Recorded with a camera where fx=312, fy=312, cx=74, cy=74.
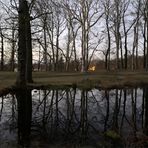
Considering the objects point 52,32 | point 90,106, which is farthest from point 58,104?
point 52,32

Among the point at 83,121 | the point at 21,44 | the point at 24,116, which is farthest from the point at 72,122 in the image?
the point at 21,44

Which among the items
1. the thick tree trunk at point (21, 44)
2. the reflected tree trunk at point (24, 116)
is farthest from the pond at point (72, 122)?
the thick tree trunk at point (21, 44)

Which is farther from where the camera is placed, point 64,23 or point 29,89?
point 64,23

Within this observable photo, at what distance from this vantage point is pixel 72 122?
1271 centimetres

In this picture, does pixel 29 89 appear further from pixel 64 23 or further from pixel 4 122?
pixel 64 23

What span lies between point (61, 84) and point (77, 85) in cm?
135

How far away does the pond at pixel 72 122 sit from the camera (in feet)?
31.0

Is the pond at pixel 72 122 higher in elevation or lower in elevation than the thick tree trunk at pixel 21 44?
lower

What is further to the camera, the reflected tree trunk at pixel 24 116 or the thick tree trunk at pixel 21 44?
the thick tree trunk at pixel 21 44

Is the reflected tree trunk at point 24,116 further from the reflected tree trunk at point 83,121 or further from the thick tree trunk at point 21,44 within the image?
the reflected tree trunk at point 83,121

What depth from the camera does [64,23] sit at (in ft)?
211

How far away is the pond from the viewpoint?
31.0 feet

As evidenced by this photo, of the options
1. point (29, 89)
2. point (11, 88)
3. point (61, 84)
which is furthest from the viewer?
point (61, 84)

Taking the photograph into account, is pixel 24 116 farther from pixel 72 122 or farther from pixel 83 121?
pixel 83 121
